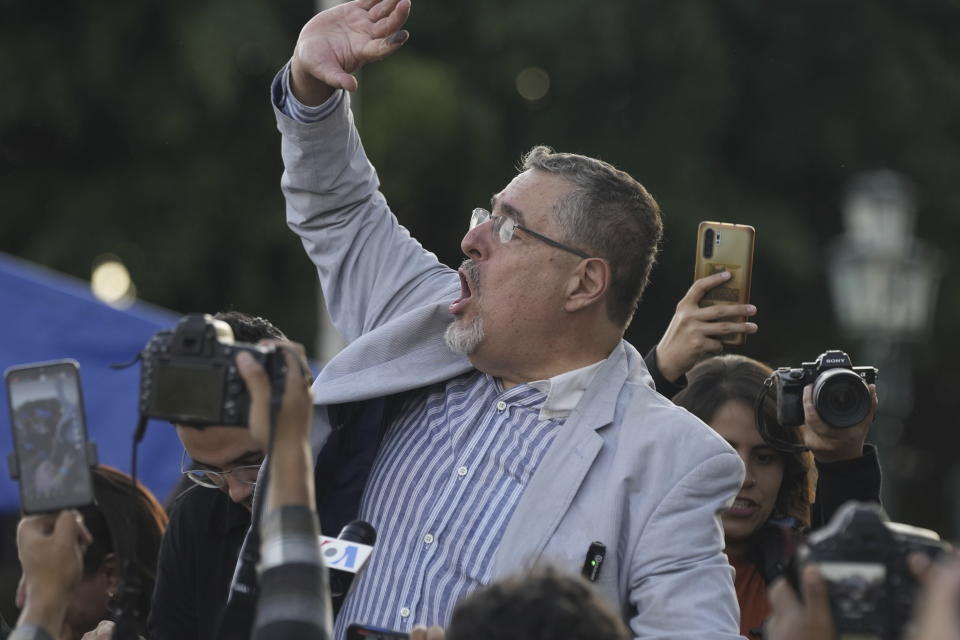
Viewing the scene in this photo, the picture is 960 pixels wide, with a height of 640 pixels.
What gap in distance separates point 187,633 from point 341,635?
495 mm

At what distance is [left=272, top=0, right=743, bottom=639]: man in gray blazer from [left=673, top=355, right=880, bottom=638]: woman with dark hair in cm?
55

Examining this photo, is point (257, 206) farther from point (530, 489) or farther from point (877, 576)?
point (877, 576)

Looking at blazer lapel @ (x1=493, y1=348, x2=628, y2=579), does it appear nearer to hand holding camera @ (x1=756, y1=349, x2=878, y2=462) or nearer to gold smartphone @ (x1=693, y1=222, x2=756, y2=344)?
hand holding camera @ (x1=756, y1=349, x2=878, y2=462)

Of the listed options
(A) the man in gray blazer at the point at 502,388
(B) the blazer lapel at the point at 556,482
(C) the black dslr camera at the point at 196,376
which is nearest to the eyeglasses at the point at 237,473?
(A) the man in gray blazer at the point at 502,388

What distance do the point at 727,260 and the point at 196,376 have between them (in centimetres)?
206

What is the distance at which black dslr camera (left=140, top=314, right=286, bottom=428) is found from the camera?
2873 millimetres

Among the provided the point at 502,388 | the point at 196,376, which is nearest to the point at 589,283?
the point at 502,388

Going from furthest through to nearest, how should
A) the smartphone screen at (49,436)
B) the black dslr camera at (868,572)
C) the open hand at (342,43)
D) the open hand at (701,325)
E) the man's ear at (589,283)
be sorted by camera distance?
the open hand at (701,325), the man's ear at (589,283), the open hand at (342,43), the smartphone screen at (49,436), the black dslr camera at (868,572)

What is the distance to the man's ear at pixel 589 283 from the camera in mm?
4340

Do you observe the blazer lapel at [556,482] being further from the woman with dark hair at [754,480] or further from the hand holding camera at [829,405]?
the woman with dark hair at [754,480]

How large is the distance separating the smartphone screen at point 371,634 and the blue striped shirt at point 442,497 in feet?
1.94

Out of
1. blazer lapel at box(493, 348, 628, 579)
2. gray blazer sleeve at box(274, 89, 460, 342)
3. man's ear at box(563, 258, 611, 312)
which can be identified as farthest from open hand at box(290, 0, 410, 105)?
blazer lapel at box(493, 348, 628, 579)

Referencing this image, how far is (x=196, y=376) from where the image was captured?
9.55ft

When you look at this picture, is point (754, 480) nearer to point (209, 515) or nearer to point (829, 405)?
point (829, 405)
